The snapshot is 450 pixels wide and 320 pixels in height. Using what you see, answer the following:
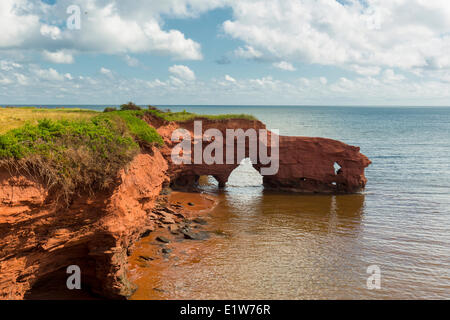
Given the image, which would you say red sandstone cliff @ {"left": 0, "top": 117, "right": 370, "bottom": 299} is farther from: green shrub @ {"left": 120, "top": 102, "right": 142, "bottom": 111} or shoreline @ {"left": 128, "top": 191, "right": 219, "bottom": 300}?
green shrub @ {"left": 120, "top": 102, "right": 142, "bottom": 111}

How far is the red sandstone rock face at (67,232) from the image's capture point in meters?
8.03

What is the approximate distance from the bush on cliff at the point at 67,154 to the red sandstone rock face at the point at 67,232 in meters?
0.33

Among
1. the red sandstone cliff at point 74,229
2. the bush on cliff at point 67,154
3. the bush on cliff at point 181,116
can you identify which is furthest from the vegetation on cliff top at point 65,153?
the bush on cliff at point 181,116

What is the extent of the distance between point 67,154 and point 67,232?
2221 millimetres

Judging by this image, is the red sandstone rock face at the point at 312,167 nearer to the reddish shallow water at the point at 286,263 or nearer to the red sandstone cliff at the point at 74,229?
the reddish shallow water at the point at 286,263

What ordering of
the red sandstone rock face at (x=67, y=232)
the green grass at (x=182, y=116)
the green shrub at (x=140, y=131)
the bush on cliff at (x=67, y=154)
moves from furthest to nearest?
the green grass at (x=182, y=116) → the green shrub at (x=140, y=131) → the bush on cliff at (x=67, y=154) → the red sandstone rock face at (x=67, y=232)

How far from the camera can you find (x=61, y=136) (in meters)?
9.77

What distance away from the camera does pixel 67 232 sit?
9273 millimetres

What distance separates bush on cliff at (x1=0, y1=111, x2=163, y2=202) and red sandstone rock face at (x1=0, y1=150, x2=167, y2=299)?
1.07 ft

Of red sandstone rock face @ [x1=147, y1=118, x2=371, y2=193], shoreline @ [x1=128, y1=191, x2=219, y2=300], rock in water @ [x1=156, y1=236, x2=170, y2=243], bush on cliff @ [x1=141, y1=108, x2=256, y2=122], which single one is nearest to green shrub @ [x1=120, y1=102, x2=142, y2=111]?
bush on cliff @ [x1=141, y1=108, x2=256, y2=122]

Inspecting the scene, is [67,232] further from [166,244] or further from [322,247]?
[322,247]

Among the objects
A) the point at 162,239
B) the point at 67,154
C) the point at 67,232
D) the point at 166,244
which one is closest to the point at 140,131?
the point at 162,239
